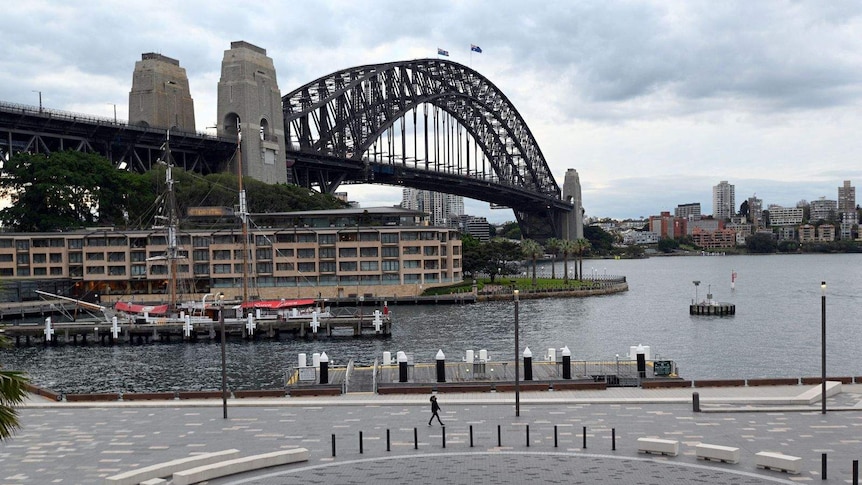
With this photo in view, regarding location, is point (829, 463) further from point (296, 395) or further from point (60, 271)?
point (60, 271)

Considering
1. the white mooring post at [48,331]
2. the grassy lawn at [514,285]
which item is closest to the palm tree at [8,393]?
the white mooring post at [48,331]

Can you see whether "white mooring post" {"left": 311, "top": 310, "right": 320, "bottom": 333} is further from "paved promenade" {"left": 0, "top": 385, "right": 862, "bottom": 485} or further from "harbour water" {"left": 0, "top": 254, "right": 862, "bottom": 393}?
"paved promenade" {"left": 0, "top": 385, "right": 862, "bottom": 485}

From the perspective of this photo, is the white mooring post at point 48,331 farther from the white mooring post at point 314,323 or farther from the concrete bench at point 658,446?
the concrete bench at point 658,446

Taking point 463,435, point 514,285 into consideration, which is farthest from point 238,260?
point 463,435

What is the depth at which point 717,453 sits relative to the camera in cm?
2711

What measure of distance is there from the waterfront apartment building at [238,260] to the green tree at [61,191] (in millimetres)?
8857

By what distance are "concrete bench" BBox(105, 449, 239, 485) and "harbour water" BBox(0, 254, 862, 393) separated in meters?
29.8

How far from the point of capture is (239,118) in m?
150

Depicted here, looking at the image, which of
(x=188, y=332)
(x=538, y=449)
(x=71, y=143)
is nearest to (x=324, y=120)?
(x=71, y=143)

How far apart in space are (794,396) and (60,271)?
365 feet

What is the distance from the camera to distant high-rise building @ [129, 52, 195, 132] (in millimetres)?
148125

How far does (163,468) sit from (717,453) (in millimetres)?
17952

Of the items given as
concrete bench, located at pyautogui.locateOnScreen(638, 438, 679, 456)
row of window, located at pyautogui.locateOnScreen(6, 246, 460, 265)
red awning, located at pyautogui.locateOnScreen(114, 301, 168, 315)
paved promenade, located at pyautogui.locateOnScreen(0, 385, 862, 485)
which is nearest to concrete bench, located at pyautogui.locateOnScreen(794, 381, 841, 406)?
paved promenade, located at pyautogui.locateOnScreen(0, 385, 862, 485)

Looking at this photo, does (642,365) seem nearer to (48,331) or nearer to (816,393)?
(816,393)
